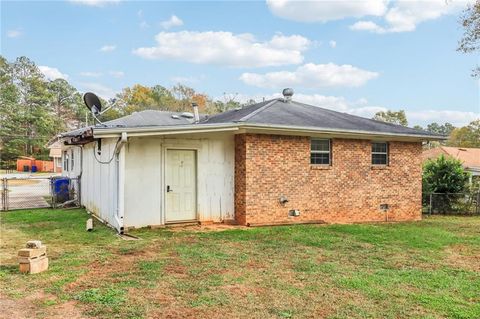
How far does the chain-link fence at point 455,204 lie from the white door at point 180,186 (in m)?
11.1

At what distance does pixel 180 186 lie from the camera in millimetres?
10406

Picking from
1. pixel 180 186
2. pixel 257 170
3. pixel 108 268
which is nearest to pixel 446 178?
pixel 257 170

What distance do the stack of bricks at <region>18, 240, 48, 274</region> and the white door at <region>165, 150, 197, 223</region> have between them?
14.6ft

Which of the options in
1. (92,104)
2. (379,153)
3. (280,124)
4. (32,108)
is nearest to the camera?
(280,124)

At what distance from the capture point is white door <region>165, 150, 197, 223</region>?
10234 mm

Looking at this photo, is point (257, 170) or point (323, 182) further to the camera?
point (323, 182)

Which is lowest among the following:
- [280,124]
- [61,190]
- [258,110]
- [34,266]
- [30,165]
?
[34,266]

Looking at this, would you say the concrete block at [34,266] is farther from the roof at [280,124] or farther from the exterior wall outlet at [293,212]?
the exterior wall outlet at [293,212]

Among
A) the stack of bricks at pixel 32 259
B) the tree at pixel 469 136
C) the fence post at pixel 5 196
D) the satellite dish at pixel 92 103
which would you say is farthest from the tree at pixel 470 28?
the tree at pixel 469 136

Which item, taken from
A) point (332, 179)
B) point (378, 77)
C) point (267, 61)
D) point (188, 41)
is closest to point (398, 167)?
point (332, 179)

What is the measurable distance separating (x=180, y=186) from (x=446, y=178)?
40.2 feet

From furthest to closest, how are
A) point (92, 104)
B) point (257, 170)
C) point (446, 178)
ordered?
point (446, 178) → point (92, 104) → point (257, 170)

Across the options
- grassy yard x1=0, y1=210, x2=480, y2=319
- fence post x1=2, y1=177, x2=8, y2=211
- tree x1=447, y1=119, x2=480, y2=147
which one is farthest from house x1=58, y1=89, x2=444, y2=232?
tree x1=447, y1=119, x2=480, y2=147

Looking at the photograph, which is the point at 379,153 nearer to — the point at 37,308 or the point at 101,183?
the point at 101,183
